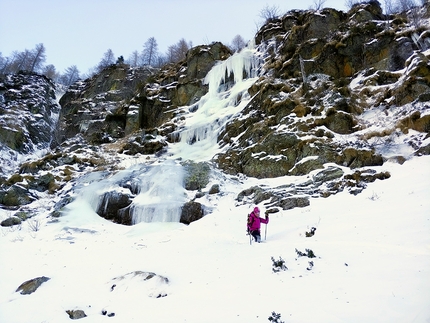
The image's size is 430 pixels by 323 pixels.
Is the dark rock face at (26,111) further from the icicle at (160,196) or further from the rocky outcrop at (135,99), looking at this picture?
the icicle at (160,196)

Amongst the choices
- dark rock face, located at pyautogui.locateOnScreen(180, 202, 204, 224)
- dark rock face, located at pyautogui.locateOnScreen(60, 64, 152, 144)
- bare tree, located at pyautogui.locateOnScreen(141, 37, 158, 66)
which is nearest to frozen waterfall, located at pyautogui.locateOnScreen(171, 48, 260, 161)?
dark rock face, located at pyautogui.locateOnScreen(180, 202, 204, 224)

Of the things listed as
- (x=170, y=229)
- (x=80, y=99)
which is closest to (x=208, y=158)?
(x=170, y=229)

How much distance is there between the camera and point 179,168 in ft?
50.2

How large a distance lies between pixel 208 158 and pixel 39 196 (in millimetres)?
9219

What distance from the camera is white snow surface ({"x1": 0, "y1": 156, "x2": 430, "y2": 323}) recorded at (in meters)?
3.96

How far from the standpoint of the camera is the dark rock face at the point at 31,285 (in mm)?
6062

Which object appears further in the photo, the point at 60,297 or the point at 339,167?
the point at 339,167

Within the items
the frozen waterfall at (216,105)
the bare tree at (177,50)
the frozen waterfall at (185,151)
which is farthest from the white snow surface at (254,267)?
the bare tree at (177,50)

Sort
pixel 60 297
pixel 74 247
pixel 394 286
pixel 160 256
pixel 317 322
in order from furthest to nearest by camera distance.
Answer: pixel 74 247
pixel 160 256
pixel 60 297
pixel 394 286
pixel 317 322

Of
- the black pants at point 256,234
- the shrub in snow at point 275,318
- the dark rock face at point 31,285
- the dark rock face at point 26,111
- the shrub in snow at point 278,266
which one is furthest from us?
the dark rock face at point 26,111

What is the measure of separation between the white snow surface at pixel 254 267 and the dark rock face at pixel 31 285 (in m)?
0.11

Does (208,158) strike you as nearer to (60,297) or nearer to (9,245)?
(9,245)

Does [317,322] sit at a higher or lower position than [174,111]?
lower

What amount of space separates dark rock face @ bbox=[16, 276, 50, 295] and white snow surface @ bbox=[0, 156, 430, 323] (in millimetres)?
112
